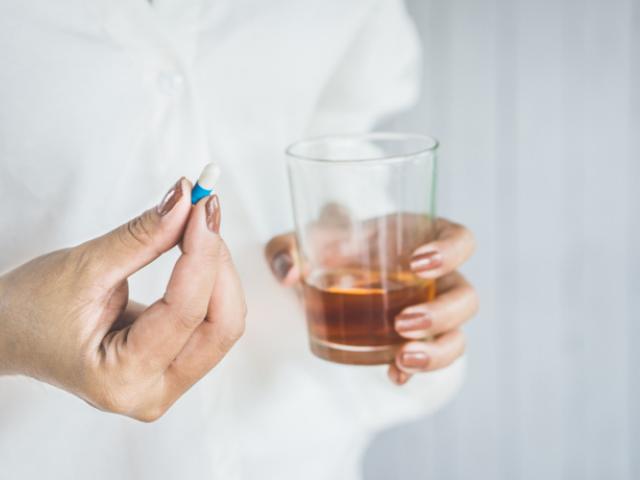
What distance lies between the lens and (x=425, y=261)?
27.3 inches

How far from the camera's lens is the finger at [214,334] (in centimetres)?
53

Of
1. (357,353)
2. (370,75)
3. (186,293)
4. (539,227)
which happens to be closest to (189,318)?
(186,293)

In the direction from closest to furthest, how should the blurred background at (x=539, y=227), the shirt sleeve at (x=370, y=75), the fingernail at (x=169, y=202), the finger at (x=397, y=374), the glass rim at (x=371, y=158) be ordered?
the fingernail at (x=169, y=202), the glass rim at (x=371, y=158), the finger at (x=397, y=374), the shirt sleeve at (x=370, y=75), the blurred background at (x=539, y=227)

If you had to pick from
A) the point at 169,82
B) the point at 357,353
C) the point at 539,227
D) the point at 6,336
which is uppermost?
the point at 169,82

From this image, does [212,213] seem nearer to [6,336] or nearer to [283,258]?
[6,336]

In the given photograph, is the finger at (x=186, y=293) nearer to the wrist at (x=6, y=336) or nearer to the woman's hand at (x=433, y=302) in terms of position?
the wrist at (x=6, y=336)

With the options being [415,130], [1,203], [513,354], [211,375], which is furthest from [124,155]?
[513,354]

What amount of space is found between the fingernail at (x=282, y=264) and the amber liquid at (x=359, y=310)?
0.08 metres

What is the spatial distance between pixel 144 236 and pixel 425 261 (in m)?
0.29

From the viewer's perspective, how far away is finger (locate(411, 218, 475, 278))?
0.69 meters

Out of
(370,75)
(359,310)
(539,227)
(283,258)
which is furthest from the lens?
(539,227)

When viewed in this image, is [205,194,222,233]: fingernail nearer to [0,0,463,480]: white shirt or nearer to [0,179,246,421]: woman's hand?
[0,179,246,421]: woman's hand

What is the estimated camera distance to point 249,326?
0.88 meters

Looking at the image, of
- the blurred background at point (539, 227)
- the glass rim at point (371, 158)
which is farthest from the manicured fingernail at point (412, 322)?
the blurred background at point (539, 227)
